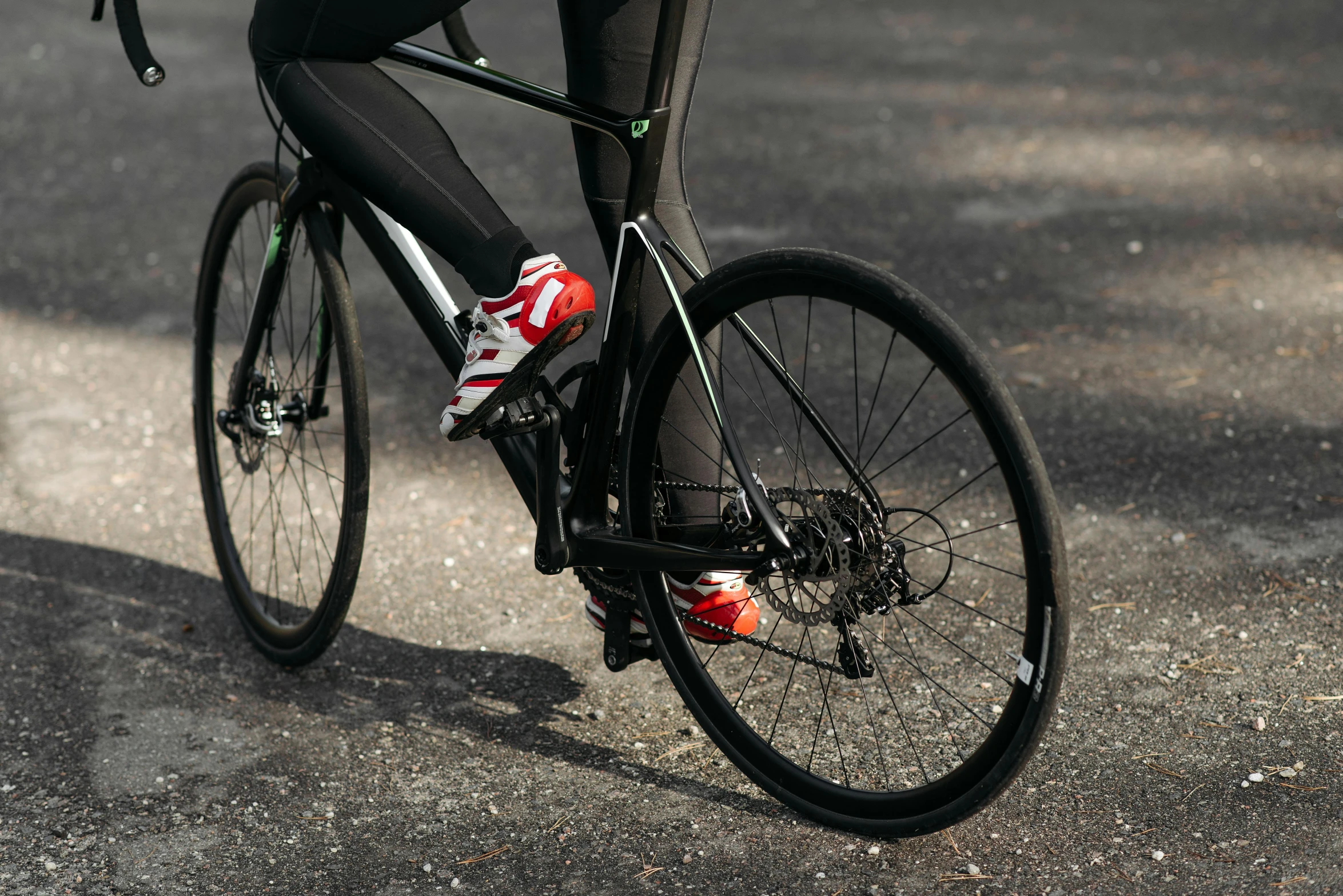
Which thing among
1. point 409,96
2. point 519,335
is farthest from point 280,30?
point 519,335

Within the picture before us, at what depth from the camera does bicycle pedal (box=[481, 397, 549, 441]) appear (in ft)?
7.57

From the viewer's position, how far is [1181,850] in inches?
86.0

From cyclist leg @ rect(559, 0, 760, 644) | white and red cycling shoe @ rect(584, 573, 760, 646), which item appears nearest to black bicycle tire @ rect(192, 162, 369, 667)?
cyclist leg @ rect(559, 0, 760, 644)

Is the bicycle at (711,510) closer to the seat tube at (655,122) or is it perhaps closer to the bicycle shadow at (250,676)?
the seat tube at (655,122)

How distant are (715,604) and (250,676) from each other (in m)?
1.14

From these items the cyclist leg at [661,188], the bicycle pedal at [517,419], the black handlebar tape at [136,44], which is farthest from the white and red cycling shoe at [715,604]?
the black handlebar tape at [136,44]

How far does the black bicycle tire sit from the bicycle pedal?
428 millimetres

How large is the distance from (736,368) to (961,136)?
2793 millimetres

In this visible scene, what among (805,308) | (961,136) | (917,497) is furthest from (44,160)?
(917,497)

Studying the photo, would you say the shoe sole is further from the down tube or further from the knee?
the knee

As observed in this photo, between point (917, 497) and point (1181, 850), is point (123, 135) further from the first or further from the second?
point (1181, 850)

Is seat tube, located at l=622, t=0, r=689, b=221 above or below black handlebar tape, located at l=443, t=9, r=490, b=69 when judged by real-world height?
below

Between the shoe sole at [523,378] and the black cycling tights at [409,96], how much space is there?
4.7 inches

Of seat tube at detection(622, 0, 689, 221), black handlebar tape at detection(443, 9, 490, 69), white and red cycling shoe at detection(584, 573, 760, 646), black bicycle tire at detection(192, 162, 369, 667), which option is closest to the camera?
seat tube at detection(622, 0, 689, 221)
